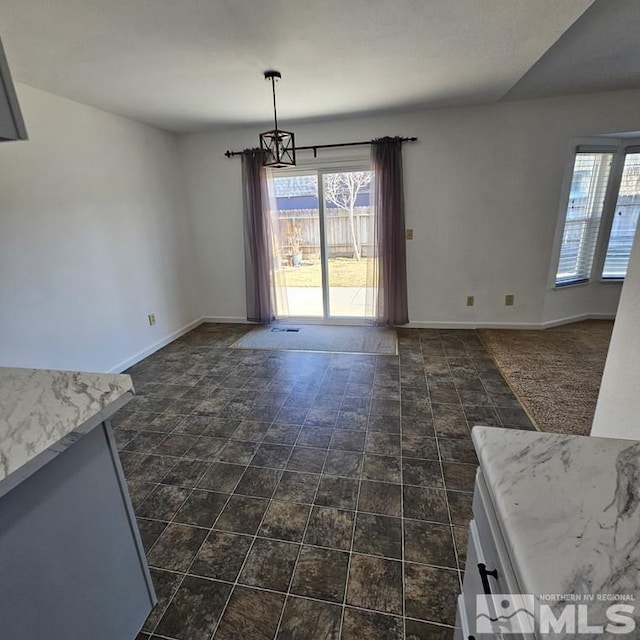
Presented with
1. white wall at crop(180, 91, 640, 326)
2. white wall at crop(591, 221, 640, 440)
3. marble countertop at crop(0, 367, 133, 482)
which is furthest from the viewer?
white wall at crop(180, 91, 640, 326)

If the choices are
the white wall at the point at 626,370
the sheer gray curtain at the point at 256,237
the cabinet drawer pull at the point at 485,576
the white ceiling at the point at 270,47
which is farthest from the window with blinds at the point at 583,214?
the cabinet drawer pull at the point at 485,576

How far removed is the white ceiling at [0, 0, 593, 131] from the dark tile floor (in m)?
2.38

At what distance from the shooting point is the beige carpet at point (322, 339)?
151 inches

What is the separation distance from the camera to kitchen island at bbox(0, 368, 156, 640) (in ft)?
2.82

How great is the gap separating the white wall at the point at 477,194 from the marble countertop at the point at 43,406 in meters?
3.31

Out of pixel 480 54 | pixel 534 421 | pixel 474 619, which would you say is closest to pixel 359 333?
pixel 534 421

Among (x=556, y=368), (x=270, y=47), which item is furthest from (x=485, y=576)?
(x=556, y=368)

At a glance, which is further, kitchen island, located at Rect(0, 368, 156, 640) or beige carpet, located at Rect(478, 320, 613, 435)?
beige carpet, located at Rect(478, 320, 613, 435)

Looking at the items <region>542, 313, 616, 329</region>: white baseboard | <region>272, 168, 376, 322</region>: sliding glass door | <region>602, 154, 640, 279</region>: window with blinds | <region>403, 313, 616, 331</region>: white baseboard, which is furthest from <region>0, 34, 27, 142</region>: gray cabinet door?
<region>602, 154, 640, 279</region>: window with blinds

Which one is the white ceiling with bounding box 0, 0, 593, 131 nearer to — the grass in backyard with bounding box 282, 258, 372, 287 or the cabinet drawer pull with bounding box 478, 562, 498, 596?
the grass in backyard with bounding box 282, 258, 372, 287

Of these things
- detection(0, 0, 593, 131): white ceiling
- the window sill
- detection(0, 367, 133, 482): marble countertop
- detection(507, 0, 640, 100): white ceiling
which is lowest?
the window sill

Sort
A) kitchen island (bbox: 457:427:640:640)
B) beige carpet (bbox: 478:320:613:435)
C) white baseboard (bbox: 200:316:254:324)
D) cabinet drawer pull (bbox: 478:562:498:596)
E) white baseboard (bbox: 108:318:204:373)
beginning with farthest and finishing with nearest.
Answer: white baseboard (bbox: 200:316:254:324) < white baseboard (bbox: 108:318:204:373) < beige carpet (bbox: 478:320:613:435) < cabinet drawer pull (bbox: 478:562:498:596) < kitchen island (bbox: 457:427:640:640)

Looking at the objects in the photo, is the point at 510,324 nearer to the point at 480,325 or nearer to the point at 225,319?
the point at 480,325

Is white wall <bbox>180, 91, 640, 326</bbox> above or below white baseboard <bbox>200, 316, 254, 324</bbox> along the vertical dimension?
above
